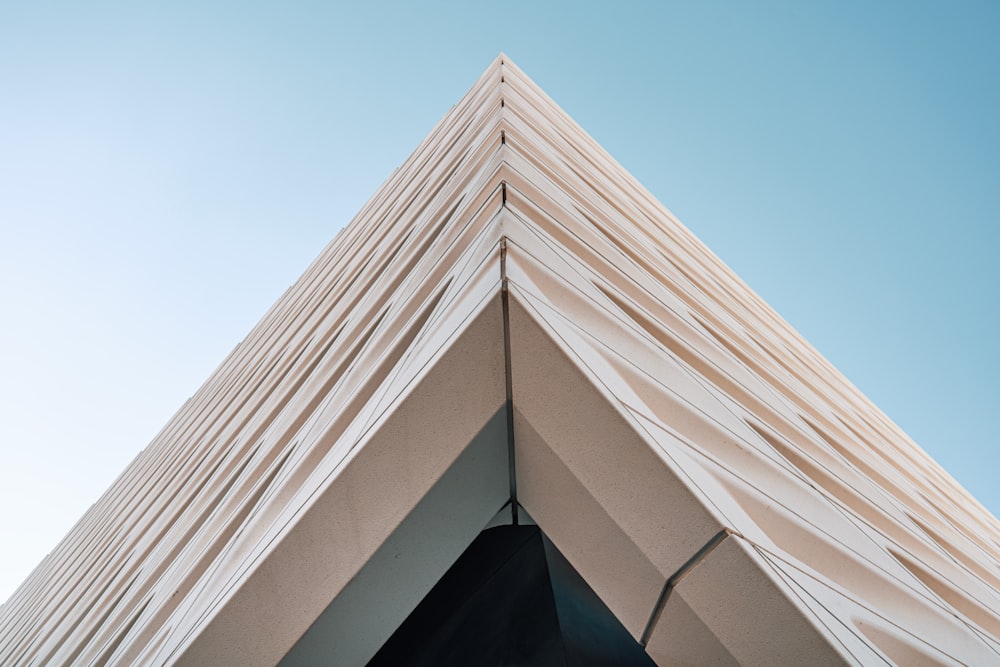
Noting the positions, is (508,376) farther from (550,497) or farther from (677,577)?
(677,577)

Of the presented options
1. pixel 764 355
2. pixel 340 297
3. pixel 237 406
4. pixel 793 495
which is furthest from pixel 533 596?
pixel 237 406

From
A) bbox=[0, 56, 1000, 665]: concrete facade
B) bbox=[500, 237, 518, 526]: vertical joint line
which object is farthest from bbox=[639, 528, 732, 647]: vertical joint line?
bbox=[500, 237, 518, 526]: vertical joint line

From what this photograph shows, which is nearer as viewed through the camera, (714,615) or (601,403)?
(714,615)

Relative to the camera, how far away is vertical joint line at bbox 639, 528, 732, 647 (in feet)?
8.94

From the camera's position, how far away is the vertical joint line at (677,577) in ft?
8.94

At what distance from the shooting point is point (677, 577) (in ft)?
9.39

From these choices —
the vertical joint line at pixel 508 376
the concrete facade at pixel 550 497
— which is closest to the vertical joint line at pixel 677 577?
the concrete facade at pixel 550 497

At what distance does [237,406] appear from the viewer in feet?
42.1

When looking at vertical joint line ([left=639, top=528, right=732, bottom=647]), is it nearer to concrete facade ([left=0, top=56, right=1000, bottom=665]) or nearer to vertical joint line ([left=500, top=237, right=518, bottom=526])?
concrete facade ([left=0, top=56, right=1000, bottom=665])

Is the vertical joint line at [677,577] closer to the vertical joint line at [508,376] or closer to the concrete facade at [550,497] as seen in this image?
the concrete facade at [550,497]

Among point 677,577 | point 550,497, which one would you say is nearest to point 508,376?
point 550,497

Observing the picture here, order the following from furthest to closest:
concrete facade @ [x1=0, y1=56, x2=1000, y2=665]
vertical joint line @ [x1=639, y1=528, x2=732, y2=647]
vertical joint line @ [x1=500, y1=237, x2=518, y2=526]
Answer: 1. vertical joint line @ [x1=500, y1=237, x2=518, y2=526]
2. concrete facade @ [x1=0, y1=56, x2=1000, y2=665]
3. vertical joint line @ [x1=639, y1=528, x2=732, y2=647]

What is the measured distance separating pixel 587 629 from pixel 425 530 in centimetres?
229

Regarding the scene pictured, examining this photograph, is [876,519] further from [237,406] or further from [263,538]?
[237,406]
